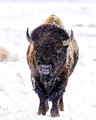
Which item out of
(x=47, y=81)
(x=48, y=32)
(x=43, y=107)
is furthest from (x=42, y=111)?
(x=48, y=32)

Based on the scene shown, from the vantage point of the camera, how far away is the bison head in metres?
7.56

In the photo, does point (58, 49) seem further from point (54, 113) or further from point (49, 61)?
point (54, 113)

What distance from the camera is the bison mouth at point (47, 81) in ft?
25.8

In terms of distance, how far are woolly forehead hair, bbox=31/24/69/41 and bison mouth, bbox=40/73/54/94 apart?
0.63 meters

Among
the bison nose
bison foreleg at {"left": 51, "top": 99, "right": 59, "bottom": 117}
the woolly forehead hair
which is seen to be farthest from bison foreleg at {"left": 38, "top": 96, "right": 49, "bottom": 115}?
the woolly forehead hair

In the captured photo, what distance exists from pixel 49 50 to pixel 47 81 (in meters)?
0.57

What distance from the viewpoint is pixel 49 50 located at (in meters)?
7.65

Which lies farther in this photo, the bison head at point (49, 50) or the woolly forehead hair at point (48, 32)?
the woolly forehead hair at point (48, 32)

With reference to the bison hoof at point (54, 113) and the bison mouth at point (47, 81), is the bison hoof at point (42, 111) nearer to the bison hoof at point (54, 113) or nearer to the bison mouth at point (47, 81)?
the bison hoof at point (54, 113)

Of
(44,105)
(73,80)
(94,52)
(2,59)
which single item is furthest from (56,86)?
(94,52)

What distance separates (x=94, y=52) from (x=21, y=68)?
8.56m

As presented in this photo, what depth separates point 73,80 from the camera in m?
13.2

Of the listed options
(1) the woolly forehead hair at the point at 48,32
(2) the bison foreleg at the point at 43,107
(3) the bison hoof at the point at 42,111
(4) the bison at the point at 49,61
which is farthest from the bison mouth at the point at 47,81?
(1) the woolly forehead hair at the point at 48,32

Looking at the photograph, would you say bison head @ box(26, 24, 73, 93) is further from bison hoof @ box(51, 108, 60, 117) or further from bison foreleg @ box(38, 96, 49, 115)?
bison hoof @ box(51, 108, 60, 117)
